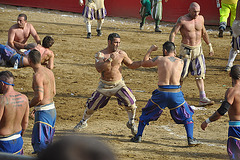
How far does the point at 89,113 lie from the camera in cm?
821

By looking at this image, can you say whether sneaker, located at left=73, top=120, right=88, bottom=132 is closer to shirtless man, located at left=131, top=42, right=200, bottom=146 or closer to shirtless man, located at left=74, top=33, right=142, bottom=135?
shirtless man, located at left=74, top=33, right=142, bottom=135

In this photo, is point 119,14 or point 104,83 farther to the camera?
point 119,14

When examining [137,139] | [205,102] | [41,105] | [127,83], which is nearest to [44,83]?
[41,105]

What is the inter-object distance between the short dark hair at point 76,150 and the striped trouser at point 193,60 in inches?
341

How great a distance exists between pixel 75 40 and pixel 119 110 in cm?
745

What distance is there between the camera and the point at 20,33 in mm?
12328

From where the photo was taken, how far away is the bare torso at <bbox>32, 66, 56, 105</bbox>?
6.35 metres

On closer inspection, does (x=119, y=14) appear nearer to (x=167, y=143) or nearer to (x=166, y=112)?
(x=166, y=112)

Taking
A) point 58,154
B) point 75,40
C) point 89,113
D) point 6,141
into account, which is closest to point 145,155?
point 89,113

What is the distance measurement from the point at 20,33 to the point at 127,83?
364cm

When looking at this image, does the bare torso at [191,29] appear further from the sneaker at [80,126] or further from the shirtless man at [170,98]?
the sneaker at [80,126]

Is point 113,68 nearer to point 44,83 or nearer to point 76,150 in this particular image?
point 44,83

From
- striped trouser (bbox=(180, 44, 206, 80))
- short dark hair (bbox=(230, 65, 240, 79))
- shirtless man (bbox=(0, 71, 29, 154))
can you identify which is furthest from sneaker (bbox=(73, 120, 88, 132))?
short dark hair (bbox=(230, 65, 240, 79))

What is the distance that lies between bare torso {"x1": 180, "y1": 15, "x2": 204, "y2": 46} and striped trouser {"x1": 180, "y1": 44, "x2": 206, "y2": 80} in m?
0.14
